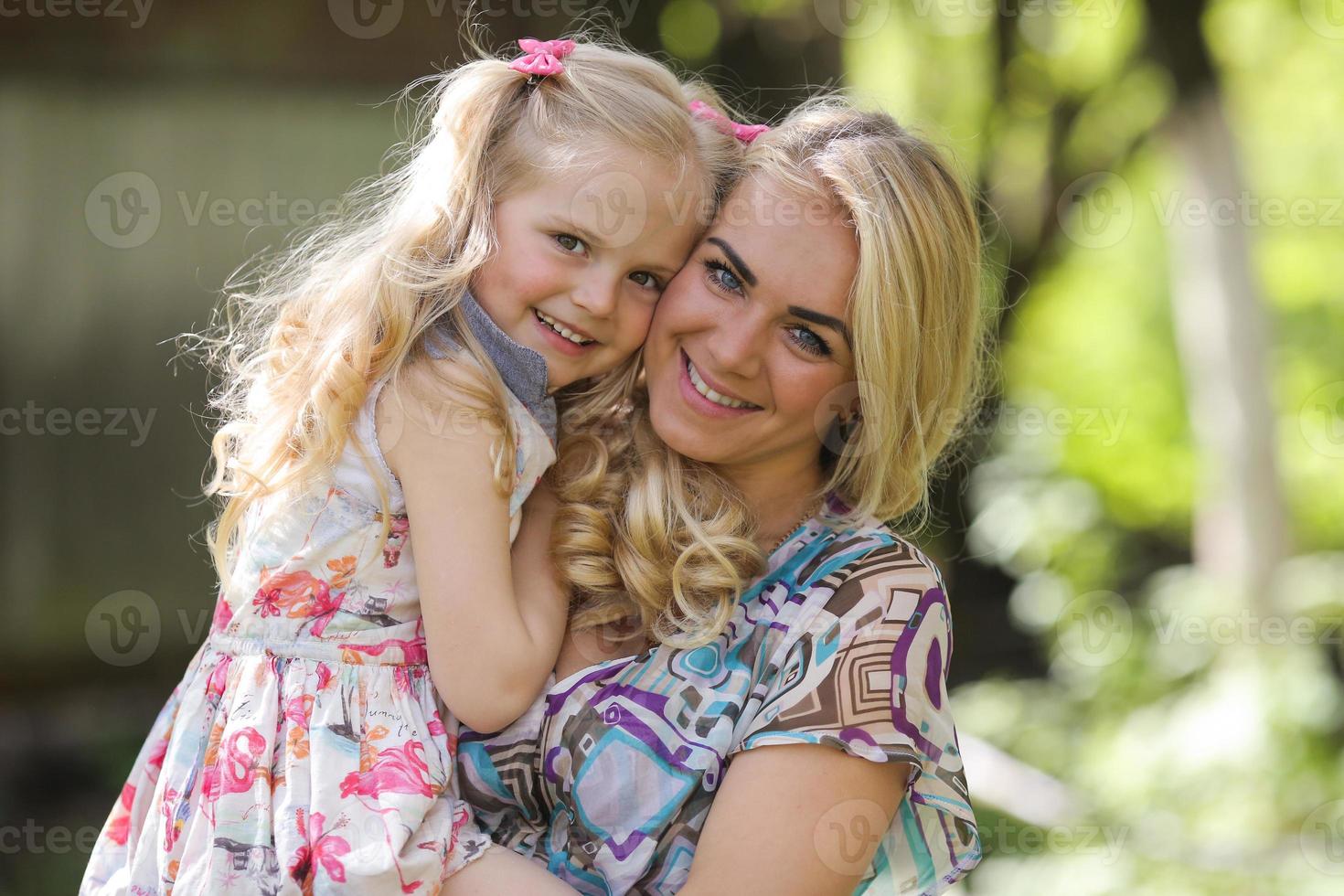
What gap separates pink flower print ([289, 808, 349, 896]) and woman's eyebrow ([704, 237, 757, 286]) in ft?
3.26

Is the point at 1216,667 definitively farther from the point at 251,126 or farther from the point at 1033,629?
the point at 251,126

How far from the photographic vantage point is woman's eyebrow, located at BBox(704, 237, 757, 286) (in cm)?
190

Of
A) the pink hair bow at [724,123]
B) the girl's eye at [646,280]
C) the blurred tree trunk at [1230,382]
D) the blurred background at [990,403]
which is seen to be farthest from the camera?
the blurred tree trunk at [1230,382]

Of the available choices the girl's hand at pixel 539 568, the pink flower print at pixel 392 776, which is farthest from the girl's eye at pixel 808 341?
the pink flower print at pixel 392 776

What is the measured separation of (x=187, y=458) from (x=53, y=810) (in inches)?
42.6

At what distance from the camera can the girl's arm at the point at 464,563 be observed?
5.77 feet

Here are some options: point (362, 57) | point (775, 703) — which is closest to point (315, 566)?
point (775, 703)

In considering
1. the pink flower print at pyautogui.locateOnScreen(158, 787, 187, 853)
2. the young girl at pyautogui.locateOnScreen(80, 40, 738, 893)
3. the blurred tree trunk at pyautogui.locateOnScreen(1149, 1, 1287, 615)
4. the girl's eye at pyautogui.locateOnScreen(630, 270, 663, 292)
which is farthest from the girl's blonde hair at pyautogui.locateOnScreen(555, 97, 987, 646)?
the blurred tree trunk at pyautogui.locateOnScreen(1149, 1, 1287, 615)

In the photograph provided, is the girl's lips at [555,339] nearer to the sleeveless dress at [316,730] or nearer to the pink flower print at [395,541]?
the sleeveless dress at [316,730]

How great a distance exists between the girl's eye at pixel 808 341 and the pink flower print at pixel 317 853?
0.98m

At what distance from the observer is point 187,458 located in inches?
145

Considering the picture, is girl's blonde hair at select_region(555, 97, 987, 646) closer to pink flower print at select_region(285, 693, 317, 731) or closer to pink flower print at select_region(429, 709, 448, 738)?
pink flower print at select_region(429, 709, 448, 738)

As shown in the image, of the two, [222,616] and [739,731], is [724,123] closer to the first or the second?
[739,731]

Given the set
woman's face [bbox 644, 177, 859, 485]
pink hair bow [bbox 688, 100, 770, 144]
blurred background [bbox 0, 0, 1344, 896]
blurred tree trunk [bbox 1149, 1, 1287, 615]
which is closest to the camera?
woman's face [bbox 644, 177, 859, 485]
